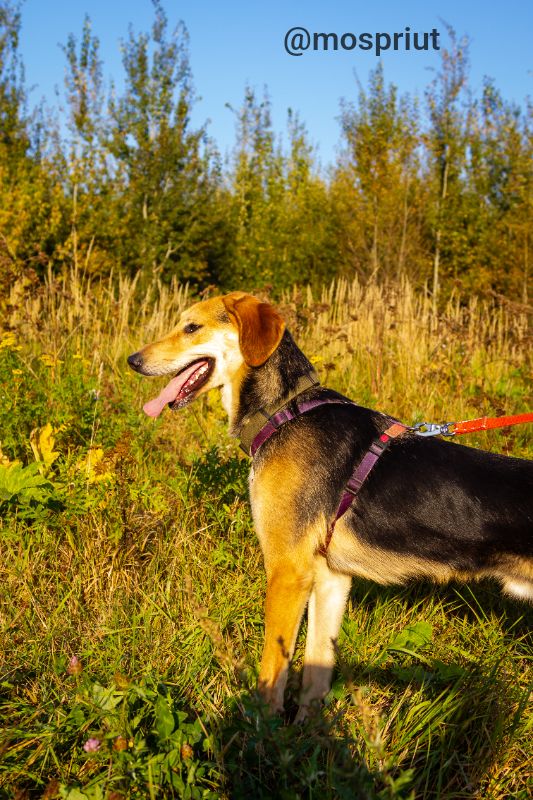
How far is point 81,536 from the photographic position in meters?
3.53

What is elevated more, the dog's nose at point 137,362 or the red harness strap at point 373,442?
the dog's nose at point 137,362

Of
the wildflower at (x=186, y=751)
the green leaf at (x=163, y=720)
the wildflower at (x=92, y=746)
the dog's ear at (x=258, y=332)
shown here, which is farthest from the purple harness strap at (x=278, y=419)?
the wildflower at (x=92, y=746)

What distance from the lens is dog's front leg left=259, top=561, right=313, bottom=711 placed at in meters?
2.54

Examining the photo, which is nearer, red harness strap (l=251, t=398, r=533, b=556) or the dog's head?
red harness strap (l=251, t=398, r=533, b=556)

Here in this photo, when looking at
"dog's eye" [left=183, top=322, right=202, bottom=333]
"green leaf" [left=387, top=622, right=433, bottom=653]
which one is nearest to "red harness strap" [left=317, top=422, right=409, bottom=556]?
"green leaf" [left=387, top=622, right=433, bottom=653]

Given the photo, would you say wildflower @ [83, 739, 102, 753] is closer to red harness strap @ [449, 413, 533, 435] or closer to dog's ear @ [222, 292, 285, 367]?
dog's ear @ [222, 292, 285, 367]

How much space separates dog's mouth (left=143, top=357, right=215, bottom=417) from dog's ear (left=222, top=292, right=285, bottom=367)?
1.08 ft

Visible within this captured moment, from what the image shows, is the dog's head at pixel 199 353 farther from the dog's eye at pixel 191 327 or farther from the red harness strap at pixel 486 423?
the red harness strap at pixel 486 423

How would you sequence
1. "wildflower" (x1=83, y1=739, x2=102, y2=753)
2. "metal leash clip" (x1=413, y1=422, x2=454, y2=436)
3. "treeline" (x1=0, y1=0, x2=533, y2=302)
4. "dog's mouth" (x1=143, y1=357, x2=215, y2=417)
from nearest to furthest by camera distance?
"wildflower" (x1=83, y1=739, x2=102, y2=753), "metal leash clip" (x1=413, y1=422, x2=454, y2=436), "dog's mouth" (x1=143, y1=357, x2=215, y2=417), "treeline" (x1=0, y1=0, x2=533, y2=302)

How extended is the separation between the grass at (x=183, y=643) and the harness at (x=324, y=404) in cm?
72

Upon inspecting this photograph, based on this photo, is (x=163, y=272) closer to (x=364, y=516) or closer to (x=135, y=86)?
(x=135, y=86)

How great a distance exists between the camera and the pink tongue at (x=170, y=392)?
3180mm

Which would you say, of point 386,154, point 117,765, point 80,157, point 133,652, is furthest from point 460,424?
point 386,154

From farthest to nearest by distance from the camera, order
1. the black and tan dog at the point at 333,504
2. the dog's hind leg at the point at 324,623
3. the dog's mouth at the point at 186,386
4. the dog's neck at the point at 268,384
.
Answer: the dog's mouth at the point at 186,386
the dog's neck at the point at 268,384
the dog's hind leg at the point at 324,623
the black and tan dog at the point at 333,504
